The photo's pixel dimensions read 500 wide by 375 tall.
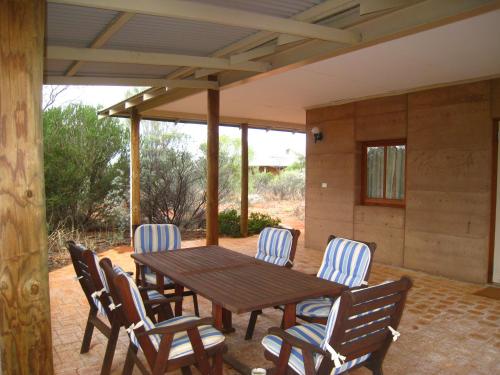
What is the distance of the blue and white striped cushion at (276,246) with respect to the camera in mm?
3773

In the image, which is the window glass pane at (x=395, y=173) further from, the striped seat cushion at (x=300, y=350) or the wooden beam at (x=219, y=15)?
the striped seat cushion at (x=300, y=350)

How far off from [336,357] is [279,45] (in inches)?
114

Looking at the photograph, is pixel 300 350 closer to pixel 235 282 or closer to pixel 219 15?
pixel 235 282

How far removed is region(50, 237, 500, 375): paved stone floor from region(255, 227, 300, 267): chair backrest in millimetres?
623

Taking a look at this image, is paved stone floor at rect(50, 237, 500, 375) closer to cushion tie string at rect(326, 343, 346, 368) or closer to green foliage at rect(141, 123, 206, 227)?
cushion tie string at rect(326, 343, 346, 368)

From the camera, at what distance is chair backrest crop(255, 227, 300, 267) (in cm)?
375

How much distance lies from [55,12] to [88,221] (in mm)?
6814

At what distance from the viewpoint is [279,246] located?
12.7ft

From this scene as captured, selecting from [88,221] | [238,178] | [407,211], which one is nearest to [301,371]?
[407,211]

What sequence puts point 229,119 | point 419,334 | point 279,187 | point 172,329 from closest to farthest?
1. point 172,329
2. point 419,334
3. point 229,119
4. point 279,187

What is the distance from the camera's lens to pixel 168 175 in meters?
9.73

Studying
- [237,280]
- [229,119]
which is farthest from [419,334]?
[229,119]

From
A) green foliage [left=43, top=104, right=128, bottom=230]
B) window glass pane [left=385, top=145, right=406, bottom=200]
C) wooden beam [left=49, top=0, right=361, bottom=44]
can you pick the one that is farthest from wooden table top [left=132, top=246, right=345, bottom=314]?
green foliage [left=43, top=104, right=128, bottom=230]

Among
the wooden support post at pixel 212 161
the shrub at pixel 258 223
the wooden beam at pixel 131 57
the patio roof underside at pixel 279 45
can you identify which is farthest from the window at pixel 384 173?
the wooden beam at pixel 131 57
